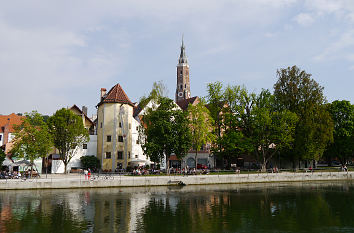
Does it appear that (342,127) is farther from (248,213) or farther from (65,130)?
(65,130)

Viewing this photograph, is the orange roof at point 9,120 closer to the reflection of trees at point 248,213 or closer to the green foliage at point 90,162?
the green foliage at point 90,162

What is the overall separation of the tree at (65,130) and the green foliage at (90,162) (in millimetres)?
4498

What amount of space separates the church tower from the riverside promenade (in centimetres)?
10145

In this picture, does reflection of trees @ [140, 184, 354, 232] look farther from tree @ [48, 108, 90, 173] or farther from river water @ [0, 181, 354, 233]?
tree @ [48, 108, 90, 173]

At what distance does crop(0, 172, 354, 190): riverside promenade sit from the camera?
4041 cm

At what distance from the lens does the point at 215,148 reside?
6209 centimetres

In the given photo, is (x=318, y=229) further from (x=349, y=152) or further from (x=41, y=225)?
(x=349, y=152)

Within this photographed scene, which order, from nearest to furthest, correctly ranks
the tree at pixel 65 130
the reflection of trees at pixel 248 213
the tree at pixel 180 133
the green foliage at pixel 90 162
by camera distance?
1. the reflection of trees at pixel 248 213
2. the tree at pixel 180 133
3. the tree at pixel 65 130
4. the green foliage at pixel 90 162

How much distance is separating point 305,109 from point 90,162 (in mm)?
44967

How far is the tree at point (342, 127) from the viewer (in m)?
68.6

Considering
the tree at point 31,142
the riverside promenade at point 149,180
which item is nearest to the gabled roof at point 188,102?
the riverside promenade at point 149,180

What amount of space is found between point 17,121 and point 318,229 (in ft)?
255

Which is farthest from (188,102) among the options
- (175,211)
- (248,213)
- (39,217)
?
(39,217)

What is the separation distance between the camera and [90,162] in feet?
200
